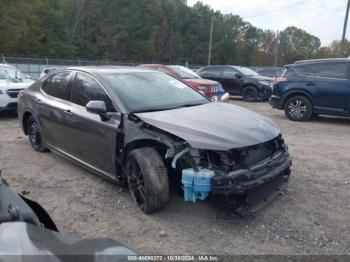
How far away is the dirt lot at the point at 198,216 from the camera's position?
3.45m

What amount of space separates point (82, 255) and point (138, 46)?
197 ft

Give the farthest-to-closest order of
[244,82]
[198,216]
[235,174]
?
[244,82], [198,216], [235,174]

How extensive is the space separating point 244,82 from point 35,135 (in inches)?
429

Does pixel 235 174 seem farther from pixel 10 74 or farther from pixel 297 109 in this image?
pixel 10 74

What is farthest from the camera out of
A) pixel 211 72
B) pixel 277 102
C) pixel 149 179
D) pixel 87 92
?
pixel 211 72

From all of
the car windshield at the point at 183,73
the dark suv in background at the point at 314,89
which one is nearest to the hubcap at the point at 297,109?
the dark suv in background at the point at 314,89

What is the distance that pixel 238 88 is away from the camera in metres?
15.7

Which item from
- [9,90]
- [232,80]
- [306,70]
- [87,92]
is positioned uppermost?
[306,70]

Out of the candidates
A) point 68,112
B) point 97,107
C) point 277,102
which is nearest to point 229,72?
point 277,102

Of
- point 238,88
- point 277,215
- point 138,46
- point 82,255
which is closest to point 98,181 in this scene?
point 277,215

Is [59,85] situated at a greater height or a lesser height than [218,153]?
greater

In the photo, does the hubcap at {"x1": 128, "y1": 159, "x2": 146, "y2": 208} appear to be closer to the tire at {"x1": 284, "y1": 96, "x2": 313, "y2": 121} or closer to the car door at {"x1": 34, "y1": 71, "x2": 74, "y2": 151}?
the car door at {"x1": 34, "y1": 71, "x2": 74, "y2": 151}

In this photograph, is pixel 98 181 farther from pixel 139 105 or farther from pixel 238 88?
pixel 238 88

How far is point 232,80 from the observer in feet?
51.8
